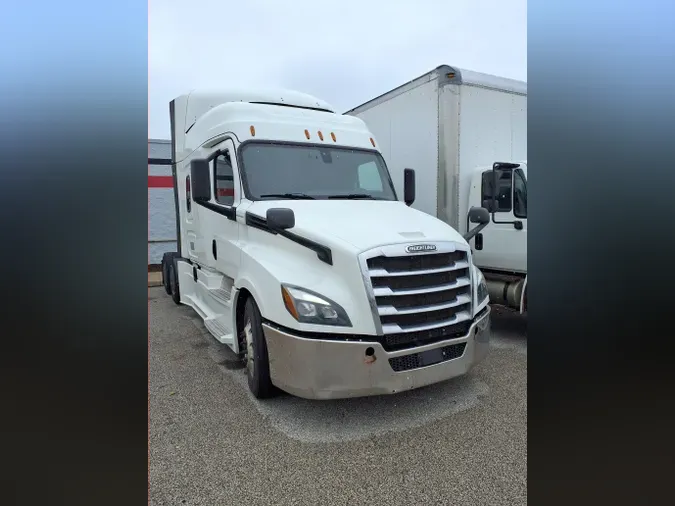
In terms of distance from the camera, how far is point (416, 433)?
3.50 meters

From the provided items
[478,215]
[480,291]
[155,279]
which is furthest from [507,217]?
[155,279]

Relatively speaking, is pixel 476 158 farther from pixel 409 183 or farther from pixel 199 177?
pixel 199 177

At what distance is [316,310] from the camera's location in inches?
134

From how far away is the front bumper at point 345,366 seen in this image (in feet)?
10.9

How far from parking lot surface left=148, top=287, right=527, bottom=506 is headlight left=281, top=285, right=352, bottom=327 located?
3.22 feet

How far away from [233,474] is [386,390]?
1310mm

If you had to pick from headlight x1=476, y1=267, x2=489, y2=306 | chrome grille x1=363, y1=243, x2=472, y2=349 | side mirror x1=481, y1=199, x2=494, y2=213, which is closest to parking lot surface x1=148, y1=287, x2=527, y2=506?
chrome grille x1=363, y1=243, x2=472, y2=349

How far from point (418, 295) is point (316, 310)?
3.08 feet

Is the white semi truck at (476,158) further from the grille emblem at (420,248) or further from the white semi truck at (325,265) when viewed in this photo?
the grille emblem at (420,248)

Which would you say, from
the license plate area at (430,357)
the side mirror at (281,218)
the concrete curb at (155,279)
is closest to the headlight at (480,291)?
the license plate area at (430,357)

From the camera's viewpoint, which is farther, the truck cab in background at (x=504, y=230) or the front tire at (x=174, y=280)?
the front tire at (x=174, y=280)

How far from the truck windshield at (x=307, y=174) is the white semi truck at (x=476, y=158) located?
4.84 ft
